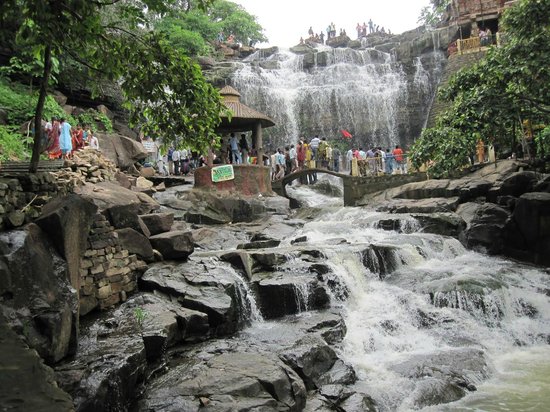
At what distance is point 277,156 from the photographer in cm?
2214

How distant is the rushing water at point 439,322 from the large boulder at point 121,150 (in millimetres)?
10488

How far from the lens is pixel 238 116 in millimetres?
17312

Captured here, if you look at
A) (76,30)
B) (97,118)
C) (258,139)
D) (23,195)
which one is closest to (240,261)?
(23,195)

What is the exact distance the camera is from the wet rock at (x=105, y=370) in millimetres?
4695

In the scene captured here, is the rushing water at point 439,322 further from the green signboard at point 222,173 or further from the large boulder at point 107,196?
the green signboard at point 222,173

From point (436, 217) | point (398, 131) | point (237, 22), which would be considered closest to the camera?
point (436, 217)

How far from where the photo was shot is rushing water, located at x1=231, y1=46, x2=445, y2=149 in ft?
92.4

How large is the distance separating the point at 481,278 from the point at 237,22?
35.6 meters

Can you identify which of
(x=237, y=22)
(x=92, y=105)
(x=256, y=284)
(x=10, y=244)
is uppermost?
(x=237, y=22)

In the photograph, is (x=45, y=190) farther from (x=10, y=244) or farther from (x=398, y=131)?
(x=398, y=131)

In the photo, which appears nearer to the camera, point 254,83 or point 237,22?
point 254,83

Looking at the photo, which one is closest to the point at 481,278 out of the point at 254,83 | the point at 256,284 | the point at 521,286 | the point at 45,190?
the point at 521,286

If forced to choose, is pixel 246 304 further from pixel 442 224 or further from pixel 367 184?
pixel 367 184

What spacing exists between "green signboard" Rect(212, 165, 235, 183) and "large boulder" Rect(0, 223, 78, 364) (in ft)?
38.5
